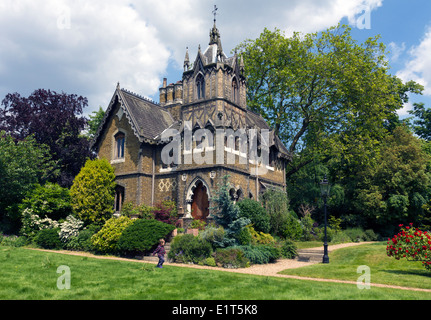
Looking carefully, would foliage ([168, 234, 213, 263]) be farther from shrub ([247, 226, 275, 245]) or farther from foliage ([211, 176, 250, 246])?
shrub ([247, 226, 275, 245])

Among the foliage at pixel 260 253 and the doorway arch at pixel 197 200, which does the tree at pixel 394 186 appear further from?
the foliage at pixel 260 253

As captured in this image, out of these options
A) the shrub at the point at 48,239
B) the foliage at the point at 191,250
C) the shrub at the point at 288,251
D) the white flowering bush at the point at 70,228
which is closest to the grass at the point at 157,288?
the foliage at the point at 191,250

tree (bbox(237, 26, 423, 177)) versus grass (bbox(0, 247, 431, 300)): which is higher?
tree (bbox(237, 26, 423, 177))

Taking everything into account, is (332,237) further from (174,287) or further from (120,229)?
(174,287)

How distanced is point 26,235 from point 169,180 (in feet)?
32.4

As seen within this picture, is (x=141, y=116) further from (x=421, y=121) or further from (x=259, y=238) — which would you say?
(x=421, y=121)

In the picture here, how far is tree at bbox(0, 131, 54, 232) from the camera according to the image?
82.2ft

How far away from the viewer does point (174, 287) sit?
33.4 ft

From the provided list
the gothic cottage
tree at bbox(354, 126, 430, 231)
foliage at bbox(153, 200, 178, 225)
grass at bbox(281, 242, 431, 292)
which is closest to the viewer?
grass at bbox(281, 242, 431, 292)

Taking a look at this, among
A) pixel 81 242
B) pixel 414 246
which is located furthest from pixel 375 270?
pixel 81 242

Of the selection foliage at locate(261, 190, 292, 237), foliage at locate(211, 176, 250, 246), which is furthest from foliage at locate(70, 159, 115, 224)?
foliage at locate(261, 190, 292, 237)

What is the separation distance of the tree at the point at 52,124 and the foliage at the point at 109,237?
10.8 m

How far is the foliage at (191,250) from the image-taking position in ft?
57.8

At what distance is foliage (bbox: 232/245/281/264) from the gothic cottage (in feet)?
16.5
